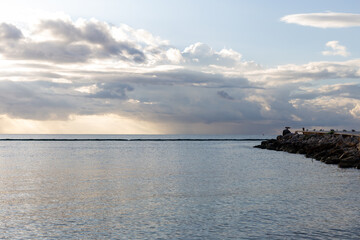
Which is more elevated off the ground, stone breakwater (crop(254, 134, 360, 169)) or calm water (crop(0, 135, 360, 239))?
stone breakwater (crop(254, 134, 360, 169))

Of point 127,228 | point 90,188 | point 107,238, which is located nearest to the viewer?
point 107,238

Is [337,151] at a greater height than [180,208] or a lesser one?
greater

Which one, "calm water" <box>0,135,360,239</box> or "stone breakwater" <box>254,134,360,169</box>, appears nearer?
"calm water" <box>0,135,360,239</box>

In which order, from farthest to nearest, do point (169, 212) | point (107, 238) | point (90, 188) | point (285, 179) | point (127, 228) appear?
point (285, 179) → point (90, 188) → point (169, 212) → point (127, 228) → point (107, 238)

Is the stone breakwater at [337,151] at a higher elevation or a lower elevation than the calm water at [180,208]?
higher

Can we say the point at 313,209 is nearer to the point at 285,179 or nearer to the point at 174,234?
the point at 174,234

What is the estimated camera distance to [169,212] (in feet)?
64.5

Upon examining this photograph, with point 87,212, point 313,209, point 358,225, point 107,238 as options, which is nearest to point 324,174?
point 313,209

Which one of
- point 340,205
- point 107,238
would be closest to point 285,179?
point 340,205

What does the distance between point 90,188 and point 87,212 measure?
840 centimetres

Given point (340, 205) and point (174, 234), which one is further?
point (340, 205)

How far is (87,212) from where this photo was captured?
19734 millimetres

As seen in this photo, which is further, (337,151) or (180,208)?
(337,151)

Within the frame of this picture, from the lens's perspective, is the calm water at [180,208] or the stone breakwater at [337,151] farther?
the stone breakwater at [337,151]
